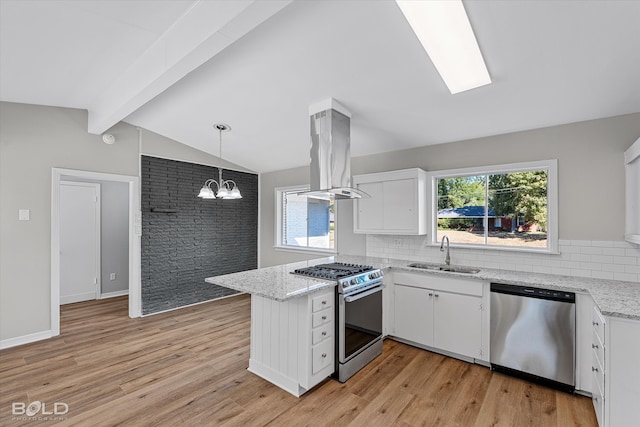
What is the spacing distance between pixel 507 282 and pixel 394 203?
59.9 inches

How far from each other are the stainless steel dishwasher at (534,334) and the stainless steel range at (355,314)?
1088 millimetres

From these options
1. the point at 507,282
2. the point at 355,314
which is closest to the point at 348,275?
the point at 355,314

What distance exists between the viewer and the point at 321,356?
2.52 m

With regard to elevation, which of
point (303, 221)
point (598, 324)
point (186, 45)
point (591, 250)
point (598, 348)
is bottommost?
point (598, 348)

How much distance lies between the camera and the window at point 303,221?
16.8 feet

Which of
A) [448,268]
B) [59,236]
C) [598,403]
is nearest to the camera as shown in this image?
[598,403]

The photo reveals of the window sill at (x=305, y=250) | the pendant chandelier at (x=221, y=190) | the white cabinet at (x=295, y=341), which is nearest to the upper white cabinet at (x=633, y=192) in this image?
the white cabinet at (x=295, y=341)

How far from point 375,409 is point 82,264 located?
548 centimetres

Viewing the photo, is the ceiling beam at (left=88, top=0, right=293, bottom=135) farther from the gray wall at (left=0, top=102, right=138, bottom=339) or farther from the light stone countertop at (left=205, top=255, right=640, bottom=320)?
the light stone countertop at (left=205, top=255, right=640, bottom=320)

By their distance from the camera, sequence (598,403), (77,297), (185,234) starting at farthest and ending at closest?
1. (77,297)
2. (185,234)
3. (598,403)

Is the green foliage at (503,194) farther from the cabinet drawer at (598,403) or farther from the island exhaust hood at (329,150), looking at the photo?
the cabinet drawer at (598,403)

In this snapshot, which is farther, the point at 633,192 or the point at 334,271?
the point at 334,271

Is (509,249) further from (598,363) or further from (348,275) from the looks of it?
(348,275)

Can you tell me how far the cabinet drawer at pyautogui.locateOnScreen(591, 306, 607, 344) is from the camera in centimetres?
196
